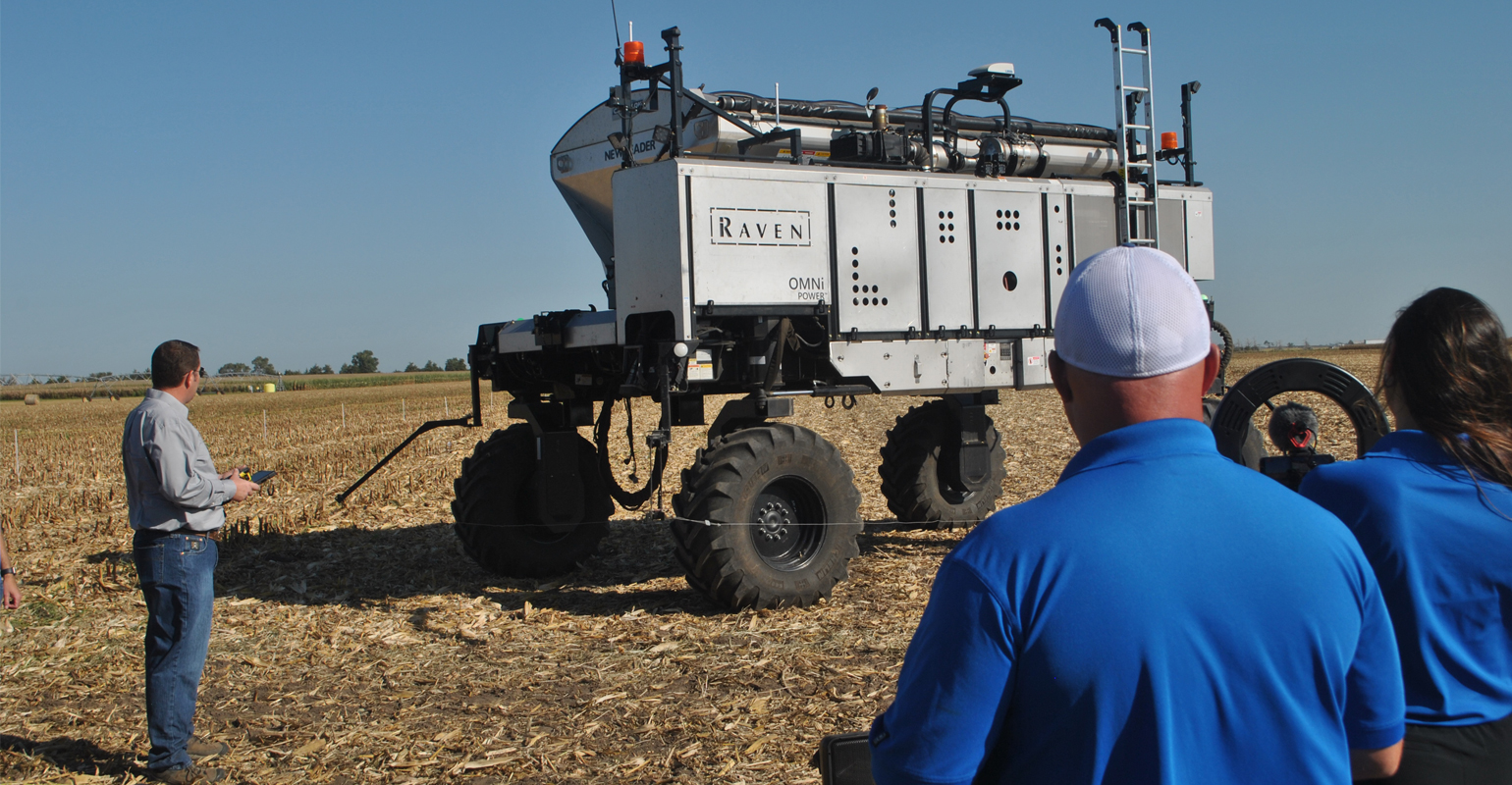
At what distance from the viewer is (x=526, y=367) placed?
8.82 metres

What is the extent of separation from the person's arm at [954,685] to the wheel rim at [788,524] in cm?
579

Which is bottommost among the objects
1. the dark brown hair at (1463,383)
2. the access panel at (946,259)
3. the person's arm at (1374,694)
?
the person's arm at (1374,694)

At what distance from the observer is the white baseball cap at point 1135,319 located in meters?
1.50

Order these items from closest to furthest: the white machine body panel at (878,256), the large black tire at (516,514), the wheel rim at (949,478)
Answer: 1. the white machine body panel at (878,256)
2. the large black tire at (516,514)
3. the wheel rim at (949,478)

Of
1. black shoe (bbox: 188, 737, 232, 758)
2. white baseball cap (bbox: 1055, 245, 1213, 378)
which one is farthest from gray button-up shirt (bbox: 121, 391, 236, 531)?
white baseball cap (bbox: 1055, 245, 1213, 378)

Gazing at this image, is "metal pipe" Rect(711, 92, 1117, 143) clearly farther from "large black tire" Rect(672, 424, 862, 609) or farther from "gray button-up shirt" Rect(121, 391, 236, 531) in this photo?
"gray button-up shirt" Rect(121, 391, 236, 531)

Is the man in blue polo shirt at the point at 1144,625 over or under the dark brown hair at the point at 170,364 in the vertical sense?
under

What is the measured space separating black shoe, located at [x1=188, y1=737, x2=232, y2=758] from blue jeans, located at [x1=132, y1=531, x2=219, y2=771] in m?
0.11

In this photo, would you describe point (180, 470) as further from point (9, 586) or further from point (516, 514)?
point (516, 514)

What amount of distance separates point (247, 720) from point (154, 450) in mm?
1573

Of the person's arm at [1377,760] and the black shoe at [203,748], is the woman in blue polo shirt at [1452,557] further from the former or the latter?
the black shoe at [203,748]

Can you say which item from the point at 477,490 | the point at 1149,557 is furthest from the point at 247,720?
the point at 1149,557

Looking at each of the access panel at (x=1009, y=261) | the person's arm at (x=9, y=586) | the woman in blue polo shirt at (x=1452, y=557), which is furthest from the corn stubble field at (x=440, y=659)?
the woman in blue polo shirt at (x=1452, y=557)

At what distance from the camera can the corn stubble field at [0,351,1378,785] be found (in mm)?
4891
